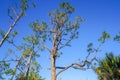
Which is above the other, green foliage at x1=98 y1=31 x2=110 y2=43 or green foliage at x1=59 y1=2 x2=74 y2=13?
green foliage at x1=59 y1=2 x2=74 y2=13

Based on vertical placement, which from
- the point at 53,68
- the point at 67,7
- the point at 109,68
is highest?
the point at 67,7

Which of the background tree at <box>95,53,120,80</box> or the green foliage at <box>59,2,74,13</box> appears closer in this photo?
the background tree at <box>95,53,120,80</box>

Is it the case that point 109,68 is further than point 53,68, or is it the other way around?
point 53,68

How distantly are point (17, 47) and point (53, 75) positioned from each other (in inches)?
416

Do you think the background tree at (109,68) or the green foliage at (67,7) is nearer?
the background tree at (109,68)

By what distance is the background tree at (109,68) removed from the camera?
53.8ft

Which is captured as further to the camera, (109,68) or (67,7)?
(67,7)

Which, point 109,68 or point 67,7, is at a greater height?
point 67,7

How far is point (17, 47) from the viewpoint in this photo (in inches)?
1215

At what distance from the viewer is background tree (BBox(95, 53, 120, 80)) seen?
16391 mm

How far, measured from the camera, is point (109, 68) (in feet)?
54.5

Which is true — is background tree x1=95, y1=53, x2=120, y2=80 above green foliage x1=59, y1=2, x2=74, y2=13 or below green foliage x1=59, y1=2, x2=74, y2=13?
below

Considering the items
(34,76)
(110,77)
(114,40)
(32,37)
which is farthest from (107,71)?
(32,37)

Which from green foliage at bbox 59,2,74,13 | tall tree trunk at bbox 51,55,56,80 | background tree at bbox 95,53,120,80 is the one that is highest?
green foliage at bbox 59,2,74,13
